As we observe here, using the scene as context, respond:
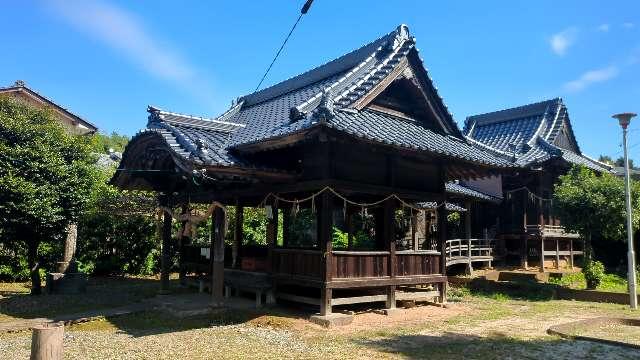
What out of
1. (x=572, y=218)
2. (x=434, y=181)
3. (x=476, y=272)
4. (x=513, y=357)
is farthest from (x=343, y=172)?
(x=476, y=272)

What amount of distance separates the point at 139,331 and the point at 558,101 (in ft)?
88.0

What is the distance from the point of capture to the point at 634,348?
28.1 ft

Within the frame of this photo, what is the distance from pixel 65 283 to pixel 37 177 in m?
3.80

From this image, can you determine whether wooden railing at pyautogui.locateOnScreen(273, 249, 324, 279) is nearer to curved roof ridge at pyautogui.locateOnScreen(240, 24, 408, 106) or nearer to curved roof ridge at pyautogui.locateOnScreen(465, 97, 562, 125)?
curved roof ridge at pyautogui.locateOnScreen(240, 24, 408, 106)

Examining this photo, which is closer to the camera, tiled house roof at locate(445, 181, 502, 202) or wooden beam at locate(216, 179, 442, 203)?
wooden beam at locate(216, 179, 442, 203)

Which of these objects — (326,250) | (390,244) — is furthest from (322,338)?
(390,244)

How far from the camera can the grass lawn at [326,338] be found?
815 cm

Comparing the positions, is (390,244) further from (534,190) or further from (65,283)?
(534,190)

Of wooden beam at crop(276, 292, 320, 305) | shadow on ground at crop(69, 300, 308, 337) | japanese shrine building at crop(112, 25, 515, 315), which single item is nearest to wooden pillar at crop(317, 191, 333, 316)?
japanese shrine building at crop(112, 25, 515, 315)

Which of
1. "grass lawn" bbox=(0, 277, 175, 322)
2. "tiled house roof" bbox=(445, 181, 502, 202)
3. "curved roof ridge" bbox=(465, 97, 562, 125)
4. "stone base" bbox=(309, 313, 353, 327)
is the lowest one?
"grass lawn" bbox=(0, 277, 175, 322)

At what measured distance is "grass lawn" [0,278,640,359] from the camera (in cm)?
815

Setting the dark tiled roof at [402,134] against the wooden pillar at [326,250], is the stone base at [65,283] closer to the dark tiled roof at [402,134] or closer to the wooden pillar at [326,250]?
the wooden pillar at [326,250]

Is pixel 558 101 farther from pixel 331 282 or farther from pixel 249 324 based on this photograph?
pixel 249 324

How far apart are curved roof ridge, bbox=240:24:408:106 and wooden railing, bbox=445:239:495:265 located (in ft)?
32.8
